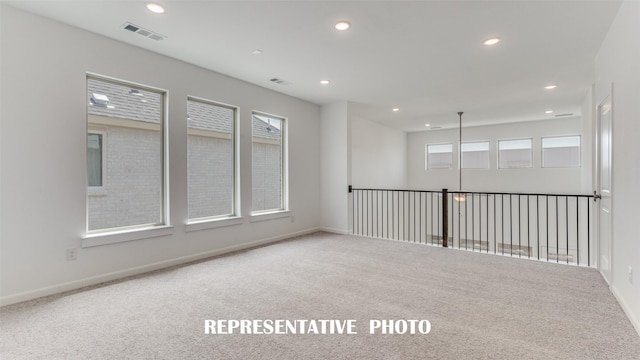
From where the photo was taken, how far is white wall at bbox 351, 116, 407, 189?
7.53 m

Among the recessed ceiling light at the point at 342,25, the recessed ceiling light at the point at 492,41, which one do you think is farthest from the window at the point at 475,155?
the recessed ceiling light at the point at 342,25

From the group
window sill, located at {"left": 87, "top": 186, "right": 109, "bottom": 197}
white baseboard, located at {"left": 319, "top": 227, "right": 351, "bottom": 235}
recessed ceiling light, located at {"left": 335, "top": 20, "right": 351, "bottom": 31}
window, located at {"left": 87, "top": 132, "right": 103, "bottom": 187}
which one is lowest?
white baseboard, located at {"left": 319, "top": 227, "right": 351, "bottom": 235}

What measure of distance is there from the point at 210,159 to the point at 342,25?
104 inches

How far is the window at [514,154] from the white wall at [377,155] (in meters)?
2.80

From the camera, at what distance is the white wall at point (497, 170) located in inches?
300

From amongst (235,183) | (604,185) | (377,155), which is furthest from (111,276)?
(377,155)

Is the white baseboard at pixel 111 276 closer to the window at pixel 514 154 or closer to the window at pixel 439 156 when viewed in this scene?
the window at pixel 439 156

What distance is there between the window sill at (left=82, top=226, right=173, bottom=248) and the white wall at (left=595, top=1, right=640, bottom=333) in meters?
4.65

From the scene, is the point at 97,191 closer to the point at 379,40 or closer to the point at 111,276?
the point at 111,276

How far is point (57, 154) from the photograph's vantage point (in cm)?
296

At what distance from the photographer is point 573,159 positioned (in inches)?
299

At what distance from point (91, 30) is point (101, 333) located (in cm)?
300

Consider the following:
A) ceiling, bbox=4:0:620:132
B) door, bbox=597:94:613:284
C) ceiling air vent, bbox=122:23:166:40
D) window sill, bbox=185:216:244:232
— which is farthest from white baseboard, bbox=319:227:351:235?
ceiling air vent, bbox=122:23:166:40

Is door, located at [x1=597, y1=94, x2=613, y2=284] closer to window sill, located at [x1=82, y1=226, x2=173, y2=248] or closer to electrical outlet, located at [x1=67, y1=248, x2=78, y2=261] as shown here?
window sill, located at [x1=82, y1=226, x2=173, y2=248]
